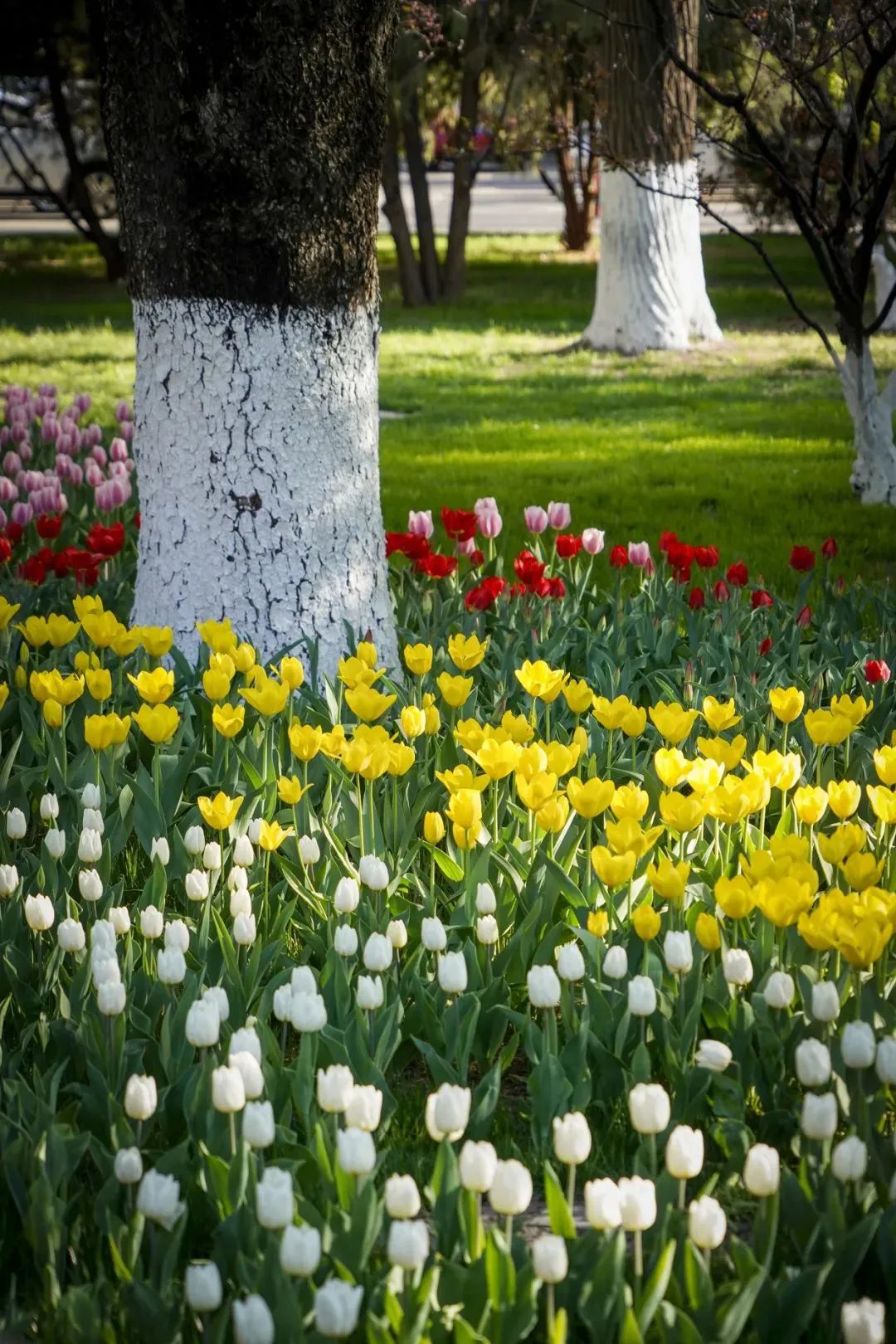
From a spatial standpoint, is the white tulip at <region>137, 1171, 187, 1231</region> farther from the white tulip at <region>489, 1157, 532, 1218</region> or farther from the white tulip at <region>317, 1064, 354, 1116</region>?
the white tulip at <region>489, 1157, 532, 1218</region>

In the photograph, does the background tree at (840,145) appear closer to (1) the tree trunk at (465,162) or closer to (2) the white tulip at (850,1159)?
(2) the white tulip at (850,1159)

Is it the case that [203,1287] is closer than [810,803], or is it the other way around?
[203,1287]

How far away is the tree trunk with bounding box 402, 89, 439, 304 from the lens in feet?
53.8

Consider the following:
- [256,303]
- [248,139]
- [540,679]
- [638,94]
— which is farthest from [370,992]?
[638,94]

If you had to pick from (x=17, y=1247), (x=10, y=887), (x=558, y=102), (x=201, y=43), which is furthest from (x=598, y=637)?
(x=558, y=102)

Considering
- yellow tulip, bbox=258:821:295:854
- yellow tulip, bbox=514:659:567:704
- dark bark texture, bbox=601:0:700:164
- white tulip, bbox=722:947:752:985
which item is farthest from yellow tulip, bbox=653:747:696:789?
dark bark texture, bbox=601:0:700:164

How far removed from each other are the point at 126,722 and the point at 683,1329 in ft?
5.62

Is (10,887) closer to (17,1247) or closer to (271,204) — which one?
(17,1247)

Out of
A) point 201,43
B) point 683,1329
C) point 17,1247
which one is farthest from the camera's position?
point 201,43

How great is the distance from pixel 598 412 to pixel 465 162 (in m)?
7.62

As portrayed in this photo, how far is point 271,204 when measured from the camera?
379cm

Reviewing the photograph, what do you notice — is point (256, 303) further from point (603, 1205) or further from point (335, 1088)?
point (603, 1205)

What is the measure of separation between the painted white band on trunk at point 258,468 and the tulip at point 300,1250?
8.22ft

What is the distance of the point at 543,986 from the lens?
2.07 meters
